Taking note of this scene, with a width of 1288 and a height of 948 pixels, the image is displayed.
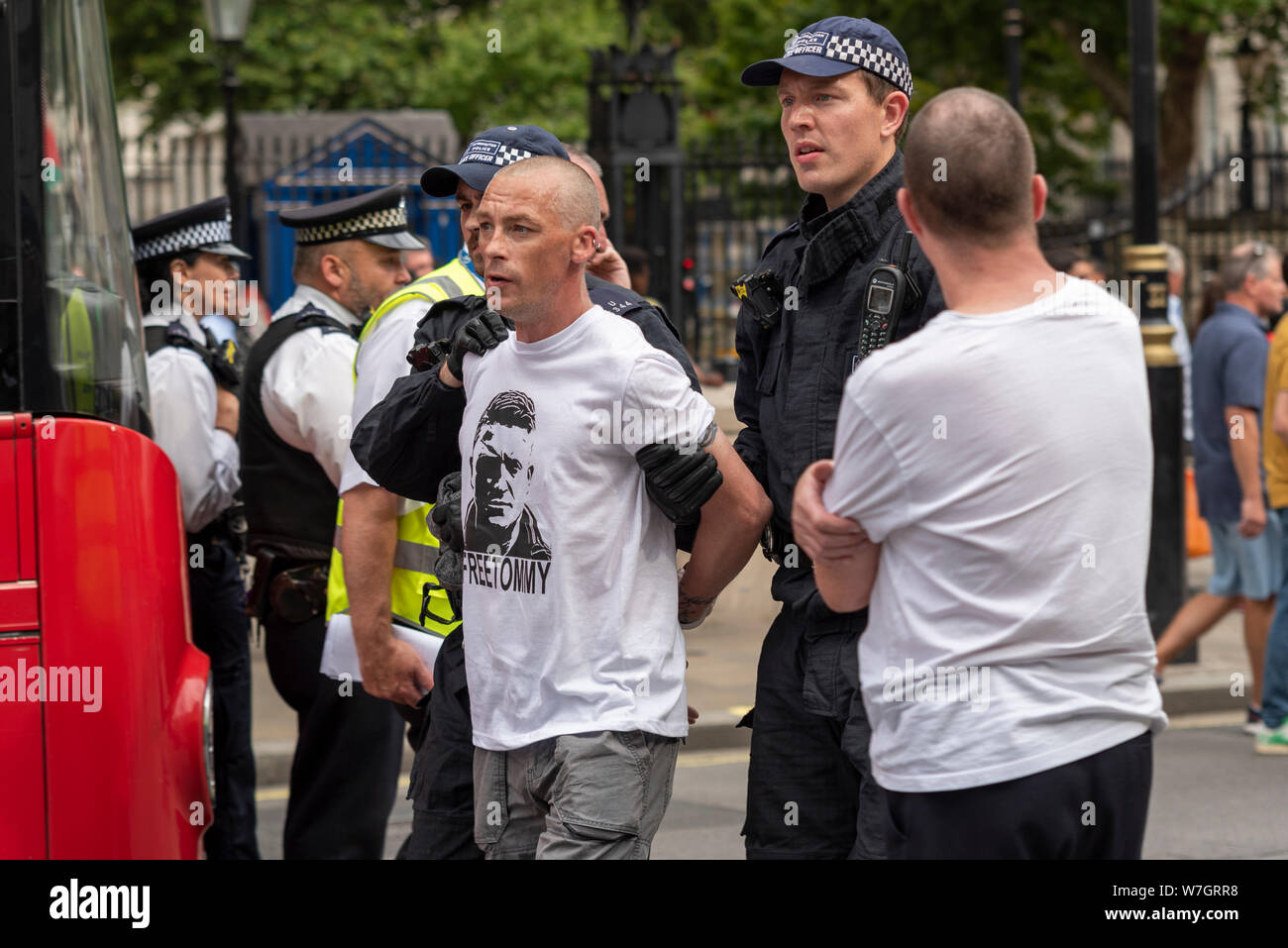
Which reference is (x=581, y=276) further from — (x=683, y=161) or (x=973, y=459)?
(x=683, y=161)

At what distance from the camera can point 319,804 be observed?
5.07 metres

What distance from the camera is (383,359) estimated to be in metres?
4.21

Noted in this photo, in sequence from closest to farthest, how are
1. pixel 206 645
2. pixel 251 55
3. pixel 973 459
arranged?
pixel 973 459
pixel 206 645
pixel 251 55

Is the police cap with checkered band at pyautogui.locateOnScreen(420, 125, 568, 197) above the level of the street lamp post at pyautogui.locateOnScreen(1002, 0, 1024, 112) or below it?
below

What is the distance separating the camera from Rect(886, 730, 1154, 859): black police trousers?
253 centimetres

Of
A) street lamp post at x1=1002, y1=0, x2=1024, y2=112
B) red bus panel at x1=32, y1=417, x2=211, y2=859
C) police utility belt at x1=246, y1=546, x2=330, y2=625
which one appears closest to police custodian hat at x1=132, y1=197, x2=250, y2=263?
police utility belt at x1=246, y1=546, x2=330, y2=625

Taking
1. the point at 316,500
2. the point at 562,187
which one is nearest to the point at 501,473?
the point at 562,187

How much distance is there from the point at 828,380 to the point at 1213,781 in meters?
4.41

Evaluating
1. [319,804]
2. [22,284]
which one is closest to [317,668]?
[319,804]

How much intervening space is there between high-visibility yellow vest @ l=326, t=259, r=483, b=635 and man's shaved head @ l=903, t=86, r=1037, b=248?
184 cm

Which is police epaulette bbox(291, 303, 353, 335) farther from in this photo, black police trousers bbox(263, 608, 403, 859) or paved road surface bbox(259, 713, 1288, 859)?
paved road surface bbox(259, 713, 1288, 859)

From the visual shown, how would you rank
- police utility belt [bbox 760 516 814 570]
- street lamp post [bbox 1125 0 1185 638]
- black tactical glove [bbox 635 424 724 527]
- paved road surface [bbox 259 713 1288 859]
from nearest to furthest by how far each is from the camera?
black tactical glove [bbox 635 424 724 527] < police utility belt [bbox 760 516 814 570] < paved road surface [bbox 259 713 1288 859] < street lamp post [bbox 1125 0 1185 638]

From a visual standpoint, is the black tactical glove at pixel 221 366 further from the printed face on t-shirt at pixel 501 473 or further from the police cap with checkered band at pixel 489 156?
the printed face on t-shirt at pixel 501 473

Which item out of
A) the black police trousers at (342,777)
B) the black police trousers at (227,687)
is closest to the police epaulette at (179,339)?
the black police trousers at (227,687)
